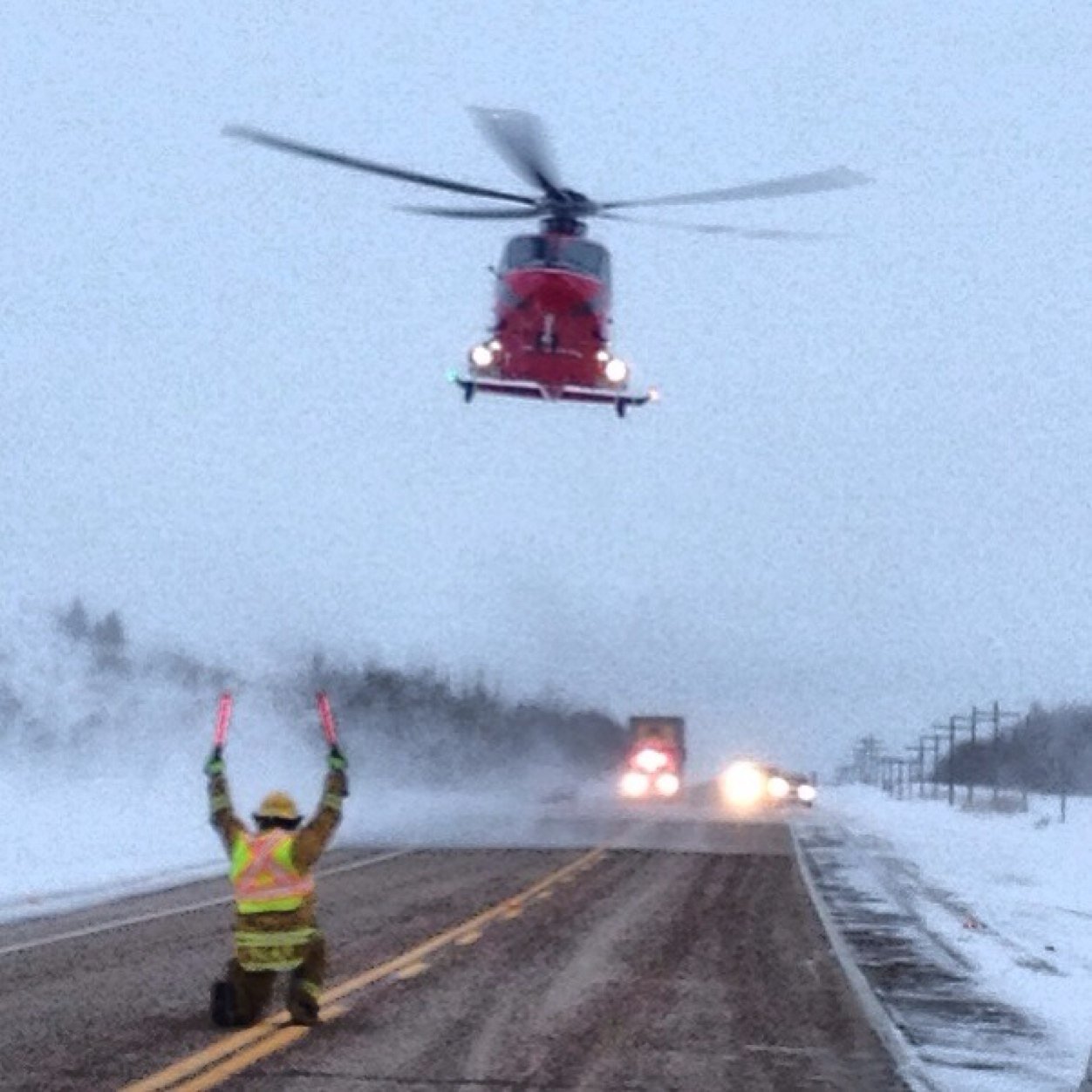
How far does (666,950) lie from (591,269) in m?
15.6

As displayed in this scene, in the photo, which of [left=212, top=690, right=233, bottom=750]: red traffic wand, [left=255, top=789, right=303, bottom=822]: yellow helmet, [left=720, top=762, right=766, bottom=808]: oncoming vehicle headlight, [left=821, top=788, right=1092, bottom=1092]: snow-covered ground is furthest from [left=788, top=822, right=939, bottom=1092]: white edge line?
[left=720, top=762, right=766, bottom=808]: oncoming vehicle headlight

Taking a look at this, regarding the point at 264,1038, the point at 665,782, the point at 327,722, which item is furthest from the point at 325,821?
the point at 665,782

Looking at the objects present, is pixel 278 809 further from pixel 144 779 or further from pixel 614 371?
pixel 144 779

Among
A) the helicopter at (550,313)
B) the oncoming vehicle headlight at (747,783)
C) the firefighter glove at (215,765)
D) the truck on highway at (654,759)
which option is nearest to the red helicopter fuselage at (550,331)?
the helicopter at (550,313)

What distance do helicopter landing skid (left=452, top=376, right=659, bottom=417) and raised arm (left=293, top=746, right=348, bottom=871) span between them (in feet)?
62.2

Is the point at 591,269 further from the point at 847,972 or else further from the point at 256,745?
the point at 256,745

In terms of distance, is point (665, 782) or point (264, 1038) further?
point (665, 782)

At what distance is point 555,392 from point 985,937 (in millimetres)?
12966

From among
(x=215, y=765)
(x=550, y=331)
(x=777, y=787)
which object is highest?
(x=550, y=331)

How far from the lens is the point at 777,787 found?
2704 inches

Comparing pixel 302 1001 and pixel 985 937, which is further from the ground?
pixel 302 1001

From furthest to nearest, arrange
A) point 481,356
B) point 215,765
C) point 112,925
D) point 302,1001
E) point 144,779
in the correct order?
point 144,779 < point 481,356 < point 112,925 < point 215,765 < point 302,1001

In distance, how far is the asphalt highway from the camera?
32.5 ft

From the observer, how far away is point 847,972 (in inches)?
612
